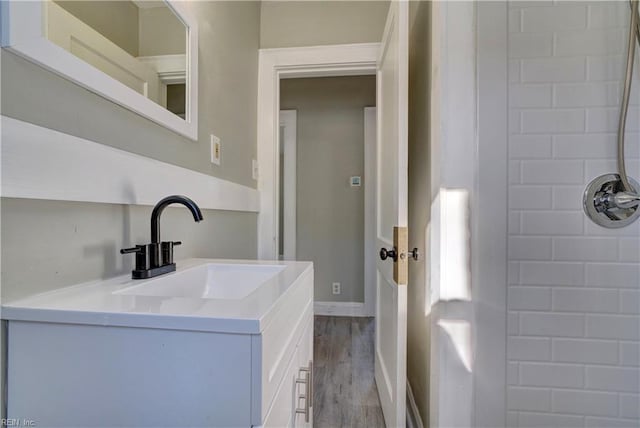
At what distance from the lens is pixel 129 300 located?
52 cm

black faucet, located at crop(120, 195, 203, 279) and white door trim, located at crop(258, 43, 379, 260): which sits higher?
white door trim, located at crop(258, 43, 379, 260)

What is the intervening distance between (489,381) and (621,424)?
0.43 m

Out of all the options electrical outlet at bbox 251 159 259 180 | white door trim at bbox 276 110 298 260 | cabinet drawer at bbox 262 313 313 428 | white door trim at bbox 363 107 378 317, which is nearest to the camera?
cabinet drawer at bbox 262 313 313 428

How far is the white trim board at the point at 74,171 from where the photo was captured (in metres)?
0.51

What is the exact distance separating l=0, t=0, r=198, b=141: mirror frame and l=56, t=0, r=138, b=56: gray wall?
0.10 m

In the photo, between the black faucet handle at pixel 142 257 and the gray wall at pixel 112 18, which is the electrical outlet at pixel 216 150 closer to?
the gray wall at pixel 112 18

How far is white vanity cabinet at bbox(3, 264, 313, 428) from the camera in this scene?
444 mm

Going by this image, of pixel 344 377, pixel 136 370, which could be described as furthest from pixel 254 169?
pixel 136 370

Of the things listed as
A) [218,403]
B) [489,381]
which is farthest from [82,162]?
[489,381]

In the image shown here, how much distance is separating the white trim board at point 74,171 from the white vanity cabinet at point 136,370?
0.22 m

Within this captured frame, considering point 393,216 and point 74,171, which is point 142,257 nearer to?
point 74,171

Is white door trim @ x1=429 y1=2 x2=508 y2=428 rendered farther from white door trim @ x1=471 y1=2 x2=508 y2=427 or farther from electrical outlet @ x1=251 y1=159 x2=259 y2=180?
electrical outlet @ x1=251 y1=159 x2=259 y2=180

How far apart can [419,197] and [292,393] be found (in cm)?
98

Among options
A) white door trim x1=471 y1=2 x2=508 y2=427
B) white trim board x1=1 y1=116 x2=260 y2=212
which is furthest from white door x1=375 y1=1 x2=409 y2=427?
white trim board x1=1 y1=116 x2=260 y2=212
